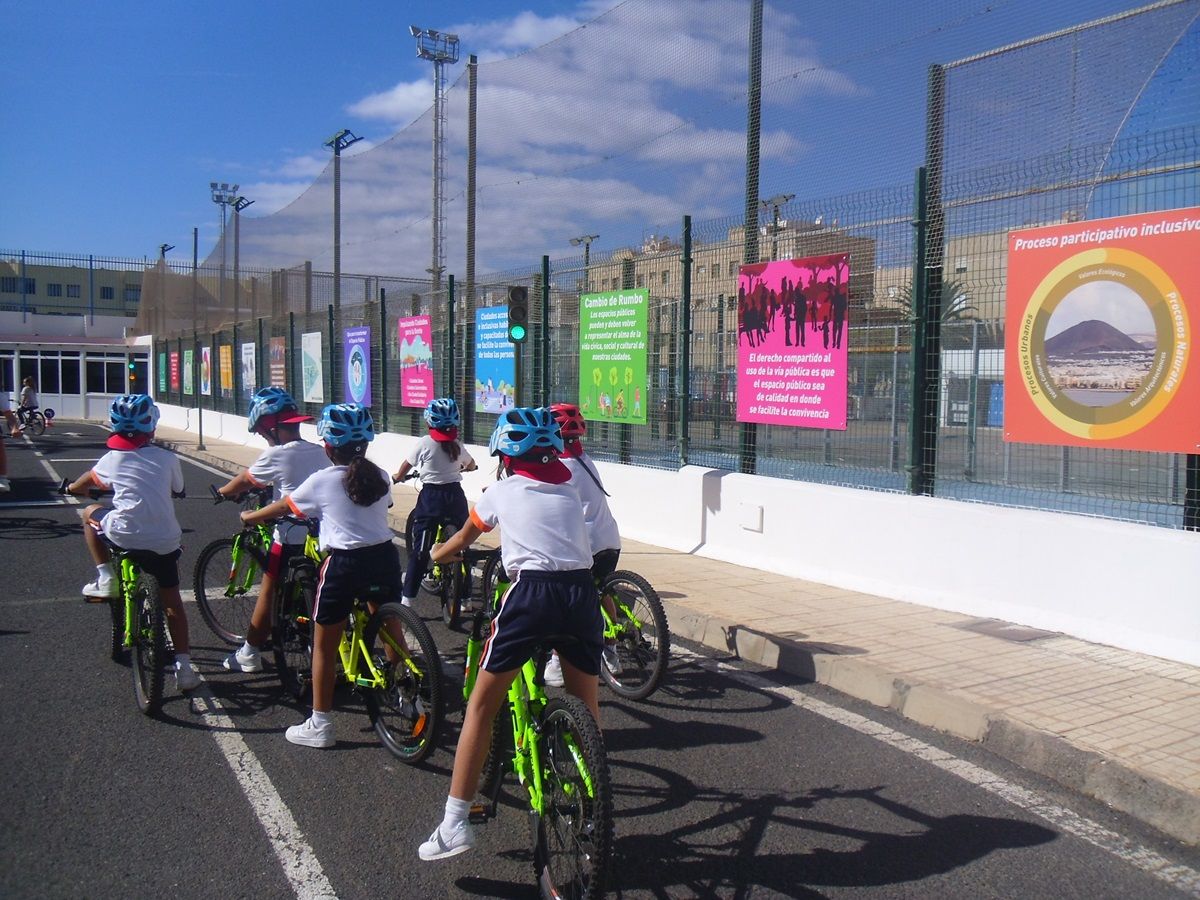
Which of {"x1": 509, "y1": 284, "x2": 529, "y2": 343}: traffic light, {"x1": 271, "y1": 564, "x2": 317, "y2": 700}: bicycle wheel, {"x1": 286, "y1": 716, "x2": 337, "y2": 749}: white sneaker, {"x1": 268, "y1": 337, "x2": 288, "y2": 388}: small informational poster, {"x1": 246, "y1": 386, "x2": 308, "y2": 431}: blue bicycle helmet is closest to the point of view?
{"x1": 286, "y1": 716, "x2": 337, "y2": 749}: white sneaker

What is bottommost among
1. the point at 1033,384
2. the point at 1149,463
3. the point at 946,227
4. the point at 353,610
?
the point at 353,610

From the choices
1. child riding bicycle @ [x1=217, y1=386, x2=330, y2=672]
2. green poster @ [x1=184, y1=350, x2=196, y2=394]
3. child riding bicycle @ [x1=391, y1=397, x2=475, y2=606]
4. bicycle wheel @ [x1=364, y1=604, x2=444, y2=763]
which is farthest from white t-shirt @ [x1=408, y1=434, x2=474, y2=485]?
green poster @ [x1=184, y1=350, x2=196, y2=394]

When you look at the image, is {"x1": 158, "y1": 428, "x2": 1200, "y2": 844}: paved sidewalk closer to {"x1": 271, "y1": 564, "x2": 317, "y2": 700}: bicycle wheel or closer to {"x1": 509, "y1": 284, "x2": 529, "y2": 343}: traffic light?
{"x1": 271, "y1": 564, "x2": 317, "y2": 700}: bicycle wheel

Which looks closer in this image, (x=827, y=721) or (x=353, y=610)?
(x=353, y=610)

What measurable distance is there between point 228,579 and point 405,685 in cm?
286

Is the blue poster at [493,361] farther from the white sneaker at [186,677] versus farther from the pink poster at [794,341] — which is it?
the white sneaker at [186,677]

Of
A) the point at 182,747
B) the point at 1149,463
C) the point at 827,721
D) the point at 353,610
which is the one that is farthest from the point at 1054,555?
the point at 182,747

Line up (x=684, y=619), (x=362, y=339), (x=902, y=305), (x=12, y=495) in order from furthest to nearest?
(x=362, y=339) < (x=12, y=495) < (x=902, y=305) < (x=684, y=619)

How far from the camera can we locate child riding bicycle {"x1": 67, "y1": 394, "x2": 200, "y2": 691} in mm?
5727

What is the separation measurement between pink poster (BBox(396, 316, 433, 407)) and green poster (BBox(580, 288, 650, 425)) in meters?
4.94

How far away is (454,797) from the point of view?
12.1ft

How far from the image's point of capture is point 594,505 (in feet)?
19.1

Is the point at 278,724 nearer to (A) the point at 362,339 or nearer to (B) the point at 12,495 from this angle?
(B) the point at 12,495

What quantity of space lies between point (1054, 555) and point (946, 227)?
268 centimetres
